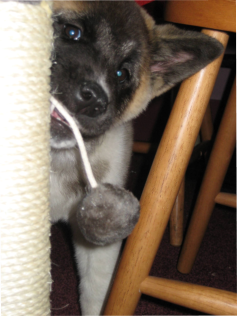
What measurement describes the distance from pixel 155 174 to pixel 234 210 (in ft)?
5.45

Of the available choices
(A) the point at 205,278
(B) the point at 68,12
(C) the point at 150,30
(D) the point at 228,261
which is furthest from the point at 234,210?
(B) the point at 68,12

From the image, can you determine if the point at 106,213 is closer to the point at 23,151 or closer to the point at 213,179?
the point at 23,151

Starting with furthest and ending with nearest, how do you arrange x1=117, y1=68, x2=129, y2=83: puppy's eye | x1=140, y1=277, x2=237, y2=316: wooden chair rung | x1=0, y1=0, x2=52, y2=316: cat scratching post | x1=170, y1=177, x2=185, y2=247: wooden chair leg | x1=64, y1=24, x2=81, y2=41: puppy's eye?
x1=170, y1=177, x2=185, y2=247: wooden chair leg < x1=117, y1=68, x2=129, y2=83: puppy's eye < x1=64, y1=24, x2=81, y2=41: puppy's eye < x1=140, y1=277, x2=237, y2=316: wooden chair rung < x1=0, y1=0, x2=52, y2=316: cat scratching post

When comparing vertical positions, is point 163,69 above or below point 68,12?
below

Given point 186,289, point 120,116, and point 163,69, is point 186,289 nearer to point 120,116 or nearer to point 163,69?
point 120,116

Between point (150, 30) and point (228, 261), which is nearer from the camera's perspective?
point (150, 30)

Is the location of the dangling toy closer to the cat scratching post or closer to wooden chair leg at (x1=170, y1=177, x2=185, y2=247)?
the cat scratching post

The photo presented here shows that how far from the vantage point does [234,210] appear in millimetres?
2342

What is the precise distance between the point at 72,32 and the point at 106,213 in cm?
69

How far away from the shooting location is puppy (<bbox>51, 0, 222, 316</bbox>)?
931mm

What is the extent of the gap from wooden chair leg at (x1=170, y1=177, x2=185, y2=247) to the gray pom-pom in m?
1.20

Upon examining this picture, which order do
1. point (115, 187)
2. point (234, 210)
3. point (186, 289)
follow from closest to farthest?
point (115, 187) < point (186, 289) < point (234, 210)

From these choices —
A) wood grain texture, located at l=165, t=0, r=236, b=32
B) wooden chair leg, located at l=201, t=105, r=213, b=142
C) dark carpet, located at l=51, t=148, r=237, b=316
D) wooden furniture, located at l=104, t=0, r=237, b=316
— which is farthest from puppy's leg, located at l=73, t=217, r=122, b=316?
wooden chair leg, located at l=201, t=105, r=213, b=142

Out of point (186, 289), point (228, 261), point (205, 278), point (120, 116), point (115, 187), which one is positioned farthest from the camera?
point (228, 261)
